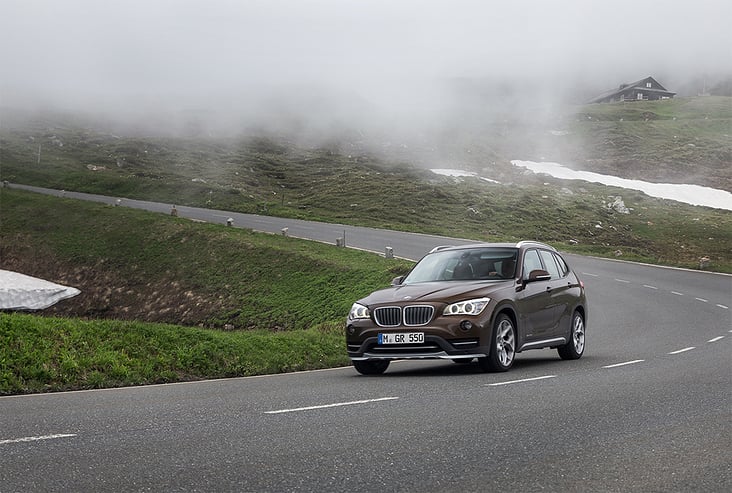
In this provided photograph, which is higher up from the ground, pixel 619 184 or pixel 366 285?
pixel 619 184

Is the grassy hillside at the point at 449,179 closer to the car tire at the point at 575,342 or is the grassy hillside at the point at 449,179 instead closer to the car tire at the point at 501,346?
the car tire at the point at 575,342

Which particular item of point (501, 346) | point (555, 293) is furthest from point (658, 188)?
point (501, 346)

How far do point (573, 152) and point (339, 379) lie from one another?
9953cm

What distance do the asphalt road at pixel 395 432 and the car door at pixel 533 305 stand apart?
0.57m

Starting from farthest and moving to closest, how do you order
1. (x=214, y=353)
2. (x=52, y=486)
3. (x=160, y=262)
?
(x=160, y=262), (x=214, y=353), (x=52, y=486)

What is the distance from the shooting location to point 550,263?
14.6 meters

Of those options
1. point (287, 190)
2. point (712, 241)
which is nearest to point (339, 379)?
point (712, 241)

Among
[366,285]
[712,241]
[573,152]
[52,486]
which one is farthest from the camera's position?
[573,152]

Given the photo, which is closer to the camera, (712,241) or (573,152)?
(712,241)

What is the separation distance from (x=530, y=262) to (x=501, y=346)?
211 centimetres

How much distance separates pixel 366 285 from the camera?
27.3 m

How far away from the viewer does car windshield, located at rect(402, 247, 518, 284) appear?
1309 centimetres

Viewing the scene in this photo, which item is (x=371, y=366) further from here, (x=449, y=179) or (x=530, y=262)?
(x=449, y=179)

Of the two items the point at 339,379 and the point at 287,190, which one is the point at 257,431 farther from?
the point at 287,190
